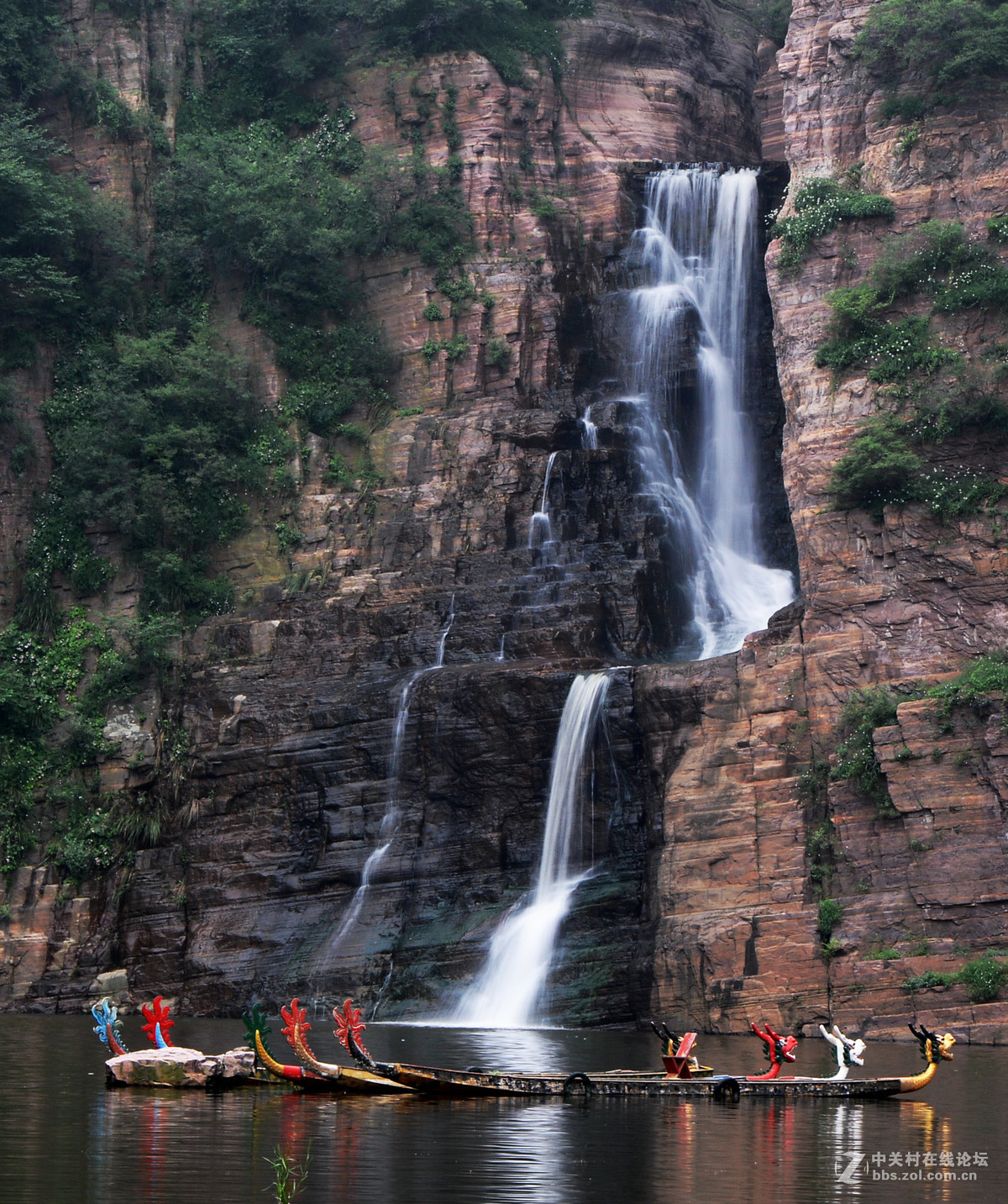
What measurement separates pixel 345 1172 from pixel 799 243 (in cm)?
3074

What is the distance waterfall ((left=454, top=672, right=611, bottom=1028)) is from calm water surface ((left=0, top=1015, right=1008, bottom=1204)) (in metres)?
8.03

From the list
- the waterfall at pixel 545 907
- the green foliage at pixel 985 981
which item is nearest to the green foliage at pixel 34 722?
the waterfall at pixel 545 907

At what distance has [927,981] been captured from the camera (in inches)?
1267

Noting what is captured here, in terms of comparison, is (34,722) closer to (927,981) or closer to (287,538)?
(287,538)

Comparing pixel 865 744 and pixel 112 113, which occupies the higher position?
pixel 112 113

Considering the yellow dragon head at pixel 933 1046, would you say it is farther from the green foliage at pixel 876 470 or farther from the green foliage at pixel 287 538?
the green foliage at pixel 287 538

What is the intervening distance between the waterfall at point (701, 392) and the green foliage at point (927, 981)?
11.6 meters

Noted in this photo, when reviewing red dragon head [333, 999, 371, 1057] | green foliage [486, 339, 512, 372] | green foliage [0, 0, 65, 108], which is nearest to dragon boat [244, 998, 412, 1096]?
red dragon head [333, 999, 371, 1057]

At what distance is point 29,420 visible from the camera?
48.9m

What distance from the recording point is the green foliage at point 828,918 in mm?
33844

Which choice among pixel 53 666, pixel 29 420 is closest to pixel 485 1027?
pixel 53 666

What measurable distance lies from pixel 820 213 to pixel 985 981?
1991 centimetres

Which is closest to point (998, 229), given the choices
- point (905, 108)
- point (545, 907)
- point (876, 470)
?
point (905, 108)

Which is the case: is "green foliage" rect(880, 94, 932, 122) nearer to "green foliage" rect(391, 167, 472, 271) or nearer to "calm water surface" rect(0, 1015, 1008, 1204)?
"green foliage" rect(391, 167, 472, 271)
